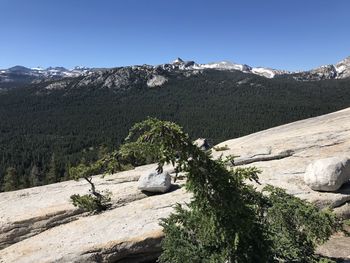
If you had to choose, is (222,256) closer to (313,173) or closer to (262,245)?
(262,245)

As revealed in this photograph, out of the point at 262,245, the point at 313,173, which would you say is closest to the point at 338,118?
the point at 313,173

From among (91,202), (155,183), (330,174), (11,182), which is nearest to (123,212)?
(91,202)

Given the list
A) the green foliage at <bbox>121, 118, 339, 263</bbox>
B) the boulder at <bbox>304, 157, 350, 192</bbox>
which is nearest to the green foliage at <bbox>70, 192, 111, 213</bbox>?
the green foliage at <bbox>121, 118, 339, 263</bbox>

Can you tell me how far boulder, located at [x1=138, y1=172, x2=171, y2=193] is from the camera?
22.4 meters

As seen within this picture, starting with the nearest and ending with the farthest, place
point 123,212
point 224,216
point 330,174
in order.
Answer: point 224,216
point 330,174
point 123,212

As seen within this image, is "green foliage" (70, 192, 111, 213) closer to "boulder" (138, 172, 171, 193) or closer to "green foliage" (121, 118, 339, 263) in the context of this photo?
"boulder" (138, 172, 171, 193)

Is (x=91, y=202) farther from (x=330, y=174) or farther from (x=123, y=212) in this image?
(x=330, y=174)

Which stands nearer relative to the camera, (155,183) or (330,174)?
(330,174)

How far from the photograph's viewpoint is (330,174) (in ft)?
67.5

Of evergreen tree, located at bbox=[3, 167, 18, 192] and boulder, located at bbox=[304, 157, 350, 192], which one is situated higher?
→ boulder, located at bbox=[304, 157, 350, 192]

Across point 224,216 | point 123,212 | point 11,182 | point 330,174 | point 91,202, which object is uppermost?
point 224,216

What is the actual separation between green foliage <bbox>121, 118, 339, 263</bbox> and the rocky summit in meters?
3.10

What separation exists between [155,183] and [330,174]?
32.1ft

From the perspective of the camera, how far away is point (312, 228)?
13953 millimetres
